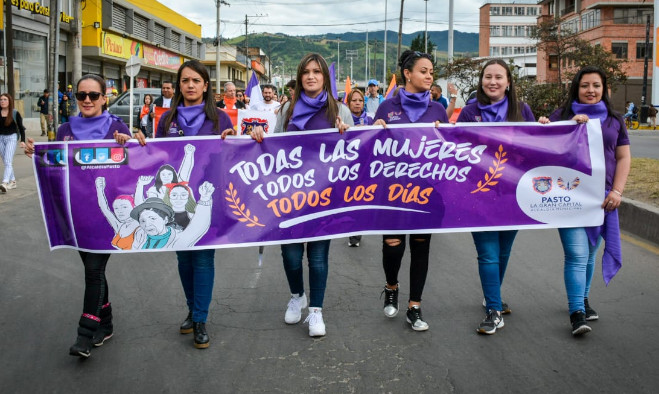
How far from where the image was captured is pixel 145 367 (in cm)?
420

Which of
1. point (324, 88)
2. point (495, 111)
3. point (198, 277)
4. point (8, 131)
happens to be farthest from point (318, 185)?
point (8, 131)

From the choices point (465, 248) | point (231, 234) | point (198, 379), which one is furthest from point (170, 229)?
point (465, 248)

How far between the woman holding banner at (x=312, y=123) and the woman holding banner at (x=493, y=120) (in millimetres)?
981

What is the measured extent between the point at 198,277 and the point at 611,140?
303cm

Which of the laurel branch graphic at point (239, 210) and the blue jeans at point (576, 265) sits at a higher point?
the laurel branch graphic at point (239, 210)

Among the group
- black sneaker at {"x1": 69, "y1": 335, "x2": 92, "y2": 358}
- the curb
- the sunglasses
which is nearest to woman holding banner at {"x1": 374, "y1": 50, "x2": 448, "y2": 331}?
the sunglasses

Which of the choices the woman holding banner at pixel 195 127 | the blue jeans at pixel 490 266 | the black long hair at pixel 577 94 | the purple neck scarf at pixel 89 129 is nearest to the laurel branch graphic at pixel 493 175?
the blue jeans at pixel 490 266

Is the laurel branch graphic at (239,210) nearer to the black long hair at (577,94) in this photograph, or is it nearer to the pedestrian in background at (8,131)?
the black long hair at (577,94)

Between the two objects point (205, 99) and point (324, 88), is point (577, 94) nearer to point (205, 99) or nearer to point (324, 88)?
point (324, 88)

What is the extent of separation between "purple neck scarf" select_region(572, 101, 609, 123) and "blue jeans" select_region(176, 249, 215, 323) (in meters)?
2.81

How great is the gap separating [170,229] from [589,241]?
9.68 feet

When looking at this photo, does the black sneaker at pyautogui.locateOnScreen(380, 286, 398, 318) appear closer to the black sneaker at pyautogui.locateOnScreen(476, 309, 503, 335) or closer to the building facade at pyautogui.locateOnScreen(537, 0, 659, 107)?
the black sneaker at pyautogui.locateOnScreen(476, 309, 503, 335)

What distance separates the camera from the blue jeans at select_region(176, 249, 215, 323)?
4.64 m

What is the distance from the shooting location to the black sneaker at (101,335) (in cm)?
457
